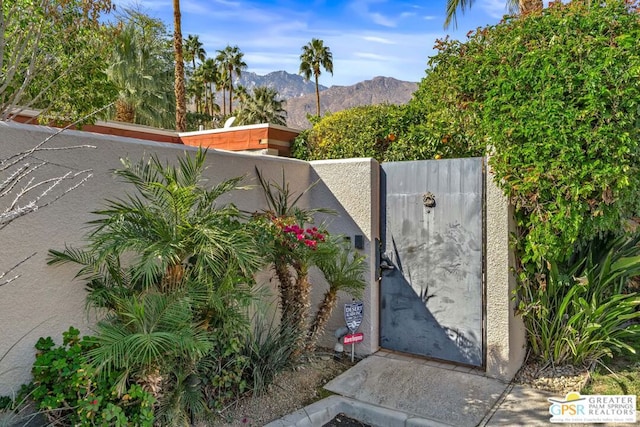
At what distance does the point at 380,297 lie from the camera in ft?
18.3

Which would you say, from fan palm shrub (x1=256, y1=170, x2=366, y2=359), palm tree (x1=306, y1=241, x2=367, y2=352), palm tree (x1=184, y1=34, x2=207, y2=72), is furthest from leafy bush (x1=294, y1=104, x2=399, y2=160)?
palm tree (x1=184, y1=34, x2=207, y2=72)

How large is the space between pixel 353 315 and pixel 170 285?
2385 mm

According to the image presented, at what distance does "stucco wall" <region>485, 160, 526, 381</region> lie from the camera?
4.62m

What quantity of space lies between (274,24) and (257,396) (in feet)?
59.3

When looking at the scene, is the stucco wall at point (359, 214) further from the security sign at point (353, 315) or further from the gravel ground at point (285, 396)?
the gravel ground at point (285, 396)

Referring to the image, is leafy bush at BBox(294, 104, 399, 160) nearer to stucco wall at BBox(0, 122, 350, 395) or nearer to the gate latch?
the gate latch

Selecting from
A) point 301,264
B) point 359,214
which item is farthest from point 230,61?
point 301,264

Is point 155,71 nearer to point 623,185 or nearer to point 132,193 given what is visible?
point 132,193

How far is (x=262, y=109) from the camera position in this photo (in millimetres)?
33219

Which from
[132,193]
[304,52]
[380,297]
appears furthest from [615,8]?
[304,52]

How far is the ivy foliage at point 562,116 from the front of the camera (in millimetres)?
3748

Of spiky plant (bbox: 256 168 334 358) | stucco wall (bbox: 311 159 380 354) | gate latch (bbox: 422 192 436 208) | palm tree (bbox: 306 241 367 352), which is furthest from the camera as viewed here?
stucco wall (bbox: 311 159 380 354)

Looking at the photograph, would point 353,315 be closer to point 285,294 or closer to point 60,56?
point 285,294

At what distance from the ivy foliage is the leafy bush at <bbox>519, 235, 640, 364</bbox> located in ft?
1.20
